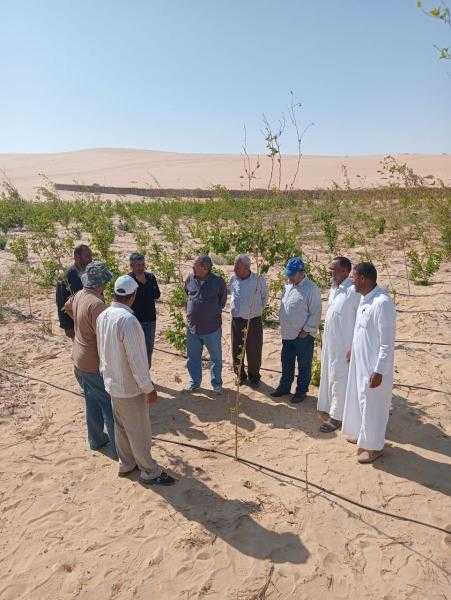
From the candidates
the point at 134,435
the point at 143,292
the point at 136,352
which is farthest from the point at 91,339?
the point at 143,292

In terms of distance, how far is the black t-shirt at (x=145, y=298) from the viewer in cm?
482

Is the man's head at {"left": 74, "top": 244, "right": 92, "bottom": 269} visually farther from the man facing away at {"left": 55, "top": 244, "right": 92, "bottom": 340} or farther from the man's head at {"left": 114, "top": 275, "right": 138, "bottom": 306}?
the man's head at {"left": 114, "top": 275, "right": 138, "bottom": 306}

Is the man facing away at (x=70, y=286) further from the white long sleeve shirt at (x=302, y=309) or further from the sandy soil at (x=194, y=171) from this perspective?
the sandy soil at (x=194, y=171)

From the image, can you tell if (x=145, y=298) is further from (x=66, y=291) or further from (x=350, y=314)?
(x=350, y=314)

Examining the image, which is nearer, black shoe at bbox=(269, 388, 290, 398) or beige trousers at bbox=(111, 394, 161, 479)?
beige trousers at bbox=(111, 394, 161, 479)

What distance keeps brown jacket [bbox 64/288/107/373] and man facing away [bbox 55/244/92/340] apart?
2.75 feet

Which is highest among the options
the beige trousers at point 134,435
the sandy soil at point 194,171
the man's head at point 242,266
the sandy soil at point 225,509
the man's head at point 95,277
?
the sandy soil at point 194,171

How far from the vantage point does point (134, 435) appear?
3588 mm

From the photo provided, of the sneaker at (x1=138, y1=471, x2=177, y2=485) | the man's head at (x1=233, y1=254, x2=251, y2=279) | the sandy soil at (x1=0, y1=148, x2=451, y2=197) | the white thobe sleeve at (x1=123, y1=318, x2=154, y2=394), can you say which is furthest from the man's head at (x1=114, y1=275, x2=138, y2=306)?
the sandy soil at (x1=0, y1=148, x2=451, y2=197)

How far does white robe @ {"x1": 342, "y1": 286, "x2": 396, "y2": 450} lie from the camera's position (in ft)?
11.7

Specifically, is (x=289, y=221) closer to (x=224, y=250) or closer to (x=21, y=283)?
(x=224, y=250)

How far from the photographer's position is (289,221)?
14180 mm

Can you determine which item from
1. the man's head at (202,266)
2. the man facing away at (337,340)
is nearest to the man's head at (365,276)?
the man facing away at (337,340)

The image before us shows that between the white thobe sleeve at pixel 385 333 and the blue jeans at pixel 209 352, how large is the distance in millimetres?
1800
